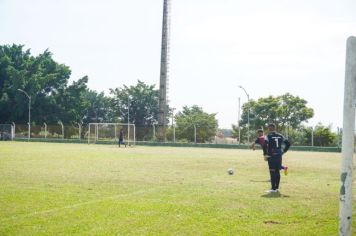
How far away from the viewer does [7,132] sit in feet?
214

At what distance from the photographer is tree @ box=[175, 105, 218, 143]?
55438 mm

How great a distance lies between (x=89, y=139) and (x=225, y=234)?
52.6 meters

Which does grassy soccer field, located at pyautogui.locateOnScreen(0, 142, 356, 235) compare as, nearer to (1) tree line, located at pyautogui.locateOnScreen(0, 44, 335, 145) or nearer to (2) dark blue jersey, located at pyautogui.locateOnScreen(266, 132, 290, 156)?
(2) dark blue jersey, located at pyautogui.locateOnScreen(266, 132, 290, 156)

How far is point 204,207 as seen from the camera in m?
9.51

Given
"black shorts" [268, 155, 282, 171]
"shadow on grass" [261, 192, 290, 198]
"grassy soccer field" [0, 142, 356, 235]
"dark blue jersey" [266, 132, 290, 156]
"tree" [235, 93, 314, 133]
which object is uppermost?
"tree" [235, 93, 314, 133]

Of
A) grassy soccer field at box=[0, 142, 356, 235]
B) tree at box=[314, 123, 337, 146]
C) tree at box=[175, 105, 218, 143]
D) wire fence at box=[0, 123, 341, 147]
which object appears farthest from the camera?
tree at box=[175, 105, 218, 143]

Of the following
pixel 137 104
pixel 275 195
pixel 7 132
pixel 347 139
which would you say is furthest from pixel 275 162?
pixel 137 104

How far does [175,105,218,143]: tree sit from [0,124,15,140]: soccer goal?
2498cm

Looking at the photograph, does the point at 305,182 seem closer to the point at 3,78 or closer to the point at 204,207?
the point at 204,207

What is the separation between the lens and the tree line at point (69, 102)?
65.4 meters

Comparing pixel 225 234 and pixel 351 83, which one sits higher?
pixel 351 83

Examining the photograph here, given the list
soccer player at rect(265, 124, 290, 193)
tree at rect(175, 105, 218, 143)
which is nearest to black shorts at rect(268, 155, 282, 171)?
soccer player at rect(265, 124, 290, 193)

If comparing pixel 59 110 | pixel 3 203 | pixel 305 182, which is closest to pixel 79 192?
pixel 3 203

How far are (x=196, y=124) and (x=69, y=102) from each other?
1057 inches
